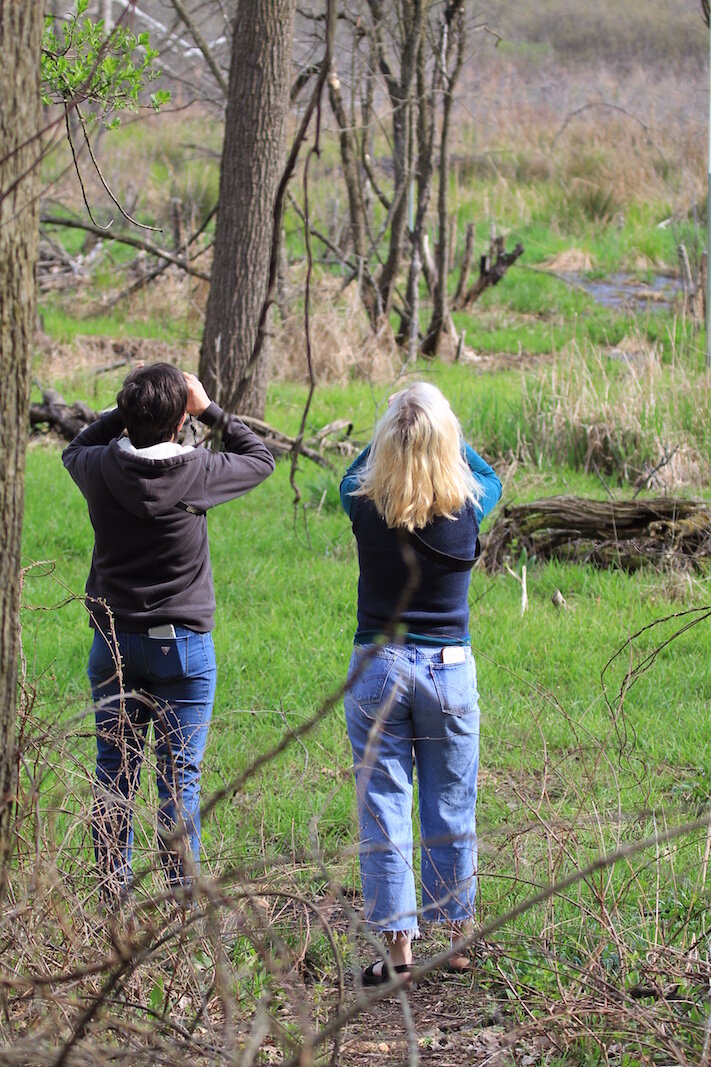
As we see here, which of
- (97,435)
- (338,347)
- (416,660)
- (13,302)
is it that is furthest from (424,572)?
(338,347)

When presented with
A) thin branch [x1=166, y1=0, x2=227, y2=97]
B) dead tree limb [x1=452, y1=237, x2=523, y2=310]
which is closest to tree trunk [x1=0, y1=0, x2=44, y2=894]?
thin branch [x1=166, y1=0, x2=227, y2=97]

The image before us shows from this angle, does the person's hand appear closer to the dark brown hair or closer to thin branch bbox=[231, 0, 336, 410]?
the dark brown hair

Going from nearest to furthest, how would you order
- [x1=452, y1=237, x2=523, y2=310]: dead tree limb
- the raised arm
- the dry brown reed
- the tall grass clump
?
1. the raised arm
2. the tall grass clump
3. the dry brown reed
4. [x1=452, y1=237, x2=523, y2=310]: dead tree limb

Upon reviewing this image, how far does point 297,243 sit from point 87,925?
1485 centimetres

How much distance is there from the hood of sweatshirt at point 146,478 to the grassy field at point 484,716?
→ 319mm

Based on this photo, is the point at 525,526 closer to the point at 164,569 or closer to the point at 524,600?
the point at 524,600

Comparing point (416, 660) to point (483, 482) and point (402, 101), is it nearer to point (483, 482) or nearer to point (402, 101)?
point (483, 482)

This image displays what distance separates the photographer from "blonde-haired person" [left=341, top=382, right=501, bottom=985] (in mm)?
3312

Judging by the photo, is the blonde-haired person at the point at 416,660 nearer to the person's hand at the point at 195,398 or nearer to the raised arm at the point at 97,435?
the person's hand at the point at 195,398

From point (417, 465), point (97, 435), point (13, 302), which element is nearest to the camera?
point (13, 302)

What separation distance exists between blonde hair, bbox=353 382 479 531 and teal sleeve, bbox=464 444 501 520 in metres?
0.13

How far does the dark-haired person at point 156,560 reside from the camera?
11.1ft

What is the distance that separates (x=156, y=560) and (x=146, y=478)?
0.27 metres

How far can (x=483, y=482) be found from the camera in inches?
141
